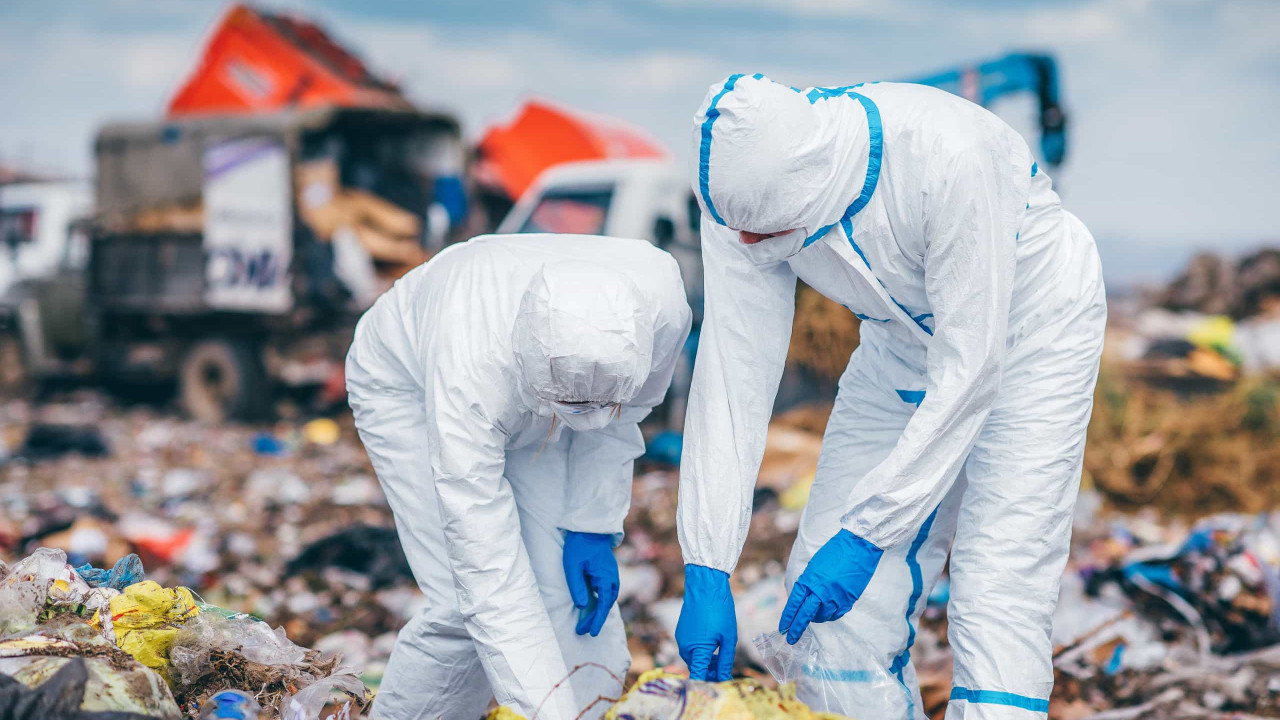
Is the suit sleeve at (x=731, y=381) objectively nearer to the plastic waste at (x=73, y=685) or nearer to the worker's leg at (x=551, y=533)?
the worker's leg at (x=551, y=533)

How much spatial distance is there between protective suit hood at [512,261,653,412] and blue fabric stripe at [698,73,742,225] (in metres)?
0.25

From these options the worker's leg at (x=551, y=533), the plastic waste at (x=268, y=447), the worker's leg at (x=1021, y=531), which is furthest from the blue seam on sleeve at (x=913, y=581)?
the plastic waste at (x=268, y=447)

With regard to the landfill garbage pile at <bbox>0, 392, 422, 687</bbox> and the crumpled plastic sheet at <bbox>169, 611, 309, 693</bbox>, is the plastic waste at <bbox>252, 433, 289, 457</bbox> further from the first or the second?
the crumpled plastic sheet at <bbox>169, 611, 309, 693</bbox>

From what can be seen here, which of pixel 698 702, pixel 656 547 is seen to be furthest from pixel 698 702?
pixel 656 547

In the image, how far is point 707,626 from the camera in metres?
2.14

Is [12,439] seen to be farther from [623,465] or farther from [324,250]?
[623,465]

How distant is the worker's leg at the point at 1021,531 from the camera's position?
2.06 metres

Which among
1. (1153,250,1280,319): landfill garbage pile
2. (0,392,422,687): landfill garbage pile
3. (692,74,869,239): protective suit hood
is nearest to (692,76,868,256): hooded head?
(692,74,869,239): protective suit hood

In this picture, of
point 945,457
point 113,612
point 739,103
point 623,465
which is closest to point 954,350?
point 945,457

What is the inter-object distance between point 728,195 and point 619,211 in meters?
4.32

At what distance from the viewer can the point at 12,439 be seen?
7434 mm

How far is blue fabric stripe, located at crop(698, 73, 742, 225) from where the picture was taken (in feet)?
6.53

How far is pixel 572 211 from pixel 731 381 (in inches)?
175

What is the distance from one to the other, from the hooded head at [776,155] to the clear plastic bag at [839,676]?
941 mm
